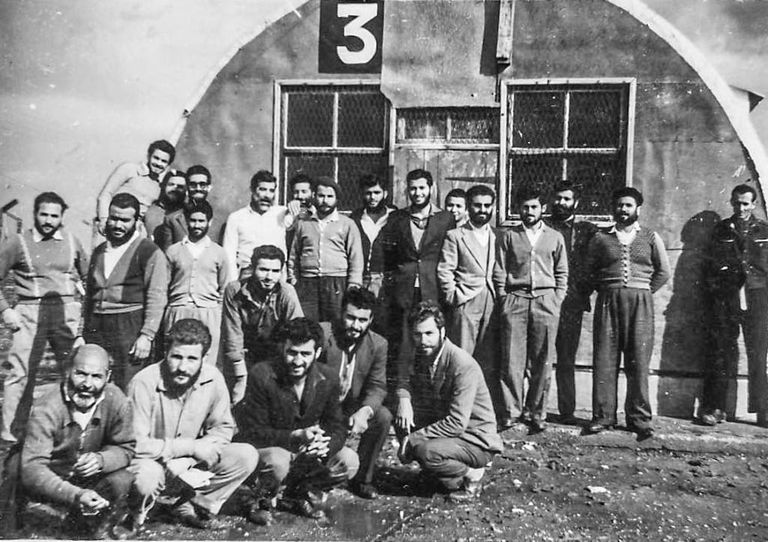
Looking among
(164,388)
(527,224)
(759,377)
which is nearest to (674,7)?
(527,224)

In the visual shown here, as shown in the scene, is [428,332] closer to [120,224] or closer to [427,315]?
[427,315]

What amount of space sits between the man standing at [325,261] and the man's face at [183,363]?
96cm

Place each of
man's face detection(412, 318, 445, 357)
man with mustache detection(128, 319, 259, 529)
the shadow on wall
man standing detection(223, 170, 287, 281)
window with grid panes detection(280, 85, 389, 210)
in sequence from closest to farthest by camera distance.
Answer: man with mustache detection(128, 319, 259, 529) → man's face detection(412, 318, 445, 357) → the shadow on wall → man standing detection(223, 170, 287, 281) → window with grid panes detection(280, 85, 389, 210)

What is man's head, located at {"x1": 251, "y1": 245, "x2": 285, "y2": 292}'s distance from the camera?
3951mm

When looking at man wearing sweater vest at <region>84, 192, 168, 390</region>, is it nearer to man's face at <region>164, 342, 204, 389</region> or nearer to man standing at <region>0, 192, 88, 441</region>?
Result: man standing at <region>0, 192, 88, 441</region>

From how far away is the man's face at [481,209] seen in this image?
14.2 ft

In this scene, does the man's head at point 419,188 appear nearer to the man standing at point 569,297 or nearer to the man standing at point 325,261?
the man standing at point 325,261

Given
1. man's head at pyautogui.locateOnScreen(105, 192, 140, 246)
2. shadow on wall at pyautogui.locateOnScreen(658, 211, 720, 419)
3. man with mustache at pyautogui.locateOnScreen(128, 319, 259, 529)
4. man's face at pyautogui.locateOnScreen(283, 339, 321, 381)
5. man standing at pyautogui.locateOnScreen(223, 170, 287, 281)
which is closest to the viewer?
man with mustache at pyautogui.locateOnScreen(128, 319, 259, 529)

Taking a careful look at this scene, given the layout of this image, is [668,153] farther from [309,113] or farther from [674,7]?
[309,113]

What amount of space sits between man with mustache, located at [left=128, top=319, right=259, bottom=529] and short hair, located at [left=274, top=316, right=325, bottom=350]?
0.39m

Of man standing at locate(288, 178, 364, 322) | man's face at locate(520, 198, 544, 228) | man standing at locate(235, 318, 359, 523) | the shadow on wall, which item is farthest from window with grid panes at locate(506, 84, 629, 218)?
man standing at locate(235, 318, 359, 523)

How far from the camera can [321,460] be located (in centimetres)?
352

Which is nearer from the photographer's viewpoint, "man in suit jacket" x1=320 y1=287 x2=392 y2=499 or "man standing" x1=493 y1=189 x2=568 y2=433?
"man in suit jacket" x1=320 y1=287 x2=392 y2=499

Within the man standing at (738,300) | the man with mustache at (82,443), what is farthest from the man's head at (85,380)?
the man standing at (738,300)
